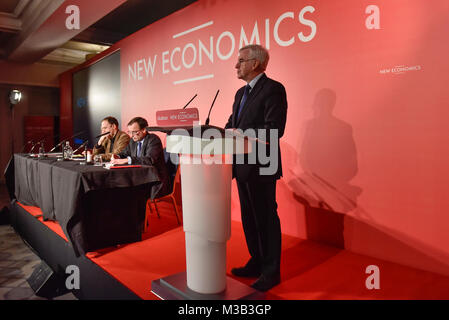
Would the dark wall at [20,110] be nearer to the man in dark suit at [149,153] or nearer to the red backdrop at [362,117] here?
the man in dark suit at [149,153]

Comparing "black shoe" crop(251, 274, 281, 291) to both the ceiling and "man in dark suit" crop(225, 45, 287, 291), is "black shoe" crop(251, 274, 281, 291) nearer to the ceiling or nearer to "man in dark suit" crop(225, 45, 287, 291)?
"man in dark suit" crop(225, 45, 287, 291)

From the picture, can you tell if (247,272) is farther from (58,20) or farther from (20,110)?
(20,110)

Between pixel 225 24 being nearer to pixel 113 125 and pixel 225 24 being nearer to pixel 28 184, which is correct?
pixel 113 125

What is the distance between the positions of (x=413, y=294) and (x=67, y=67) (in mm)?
10680

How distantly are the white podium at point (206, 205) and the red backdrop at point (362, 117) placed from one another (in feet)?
4.54

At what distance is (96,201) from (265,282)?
1.52 metres

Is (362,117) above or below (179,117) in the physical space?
above

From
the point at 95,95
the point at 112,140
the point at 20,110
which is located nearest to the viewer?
the point at 112,140

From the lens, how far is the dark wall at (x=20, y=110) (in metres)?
9.60

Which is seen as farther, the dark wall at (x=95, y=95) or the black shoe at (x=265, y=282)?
the dark wall at (x=95, y=95)

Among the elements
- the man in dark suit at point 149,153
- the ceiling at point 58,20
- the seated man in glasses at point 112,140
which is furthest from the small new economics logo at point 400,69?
the ceiling at point 58,20

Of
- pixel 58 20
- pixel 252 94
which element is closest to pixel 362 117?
pixel 252 94

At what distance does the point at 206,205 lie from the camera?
1668 mm

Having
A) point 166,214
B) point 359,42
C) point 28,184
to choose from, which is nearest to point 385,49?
point 359,42
